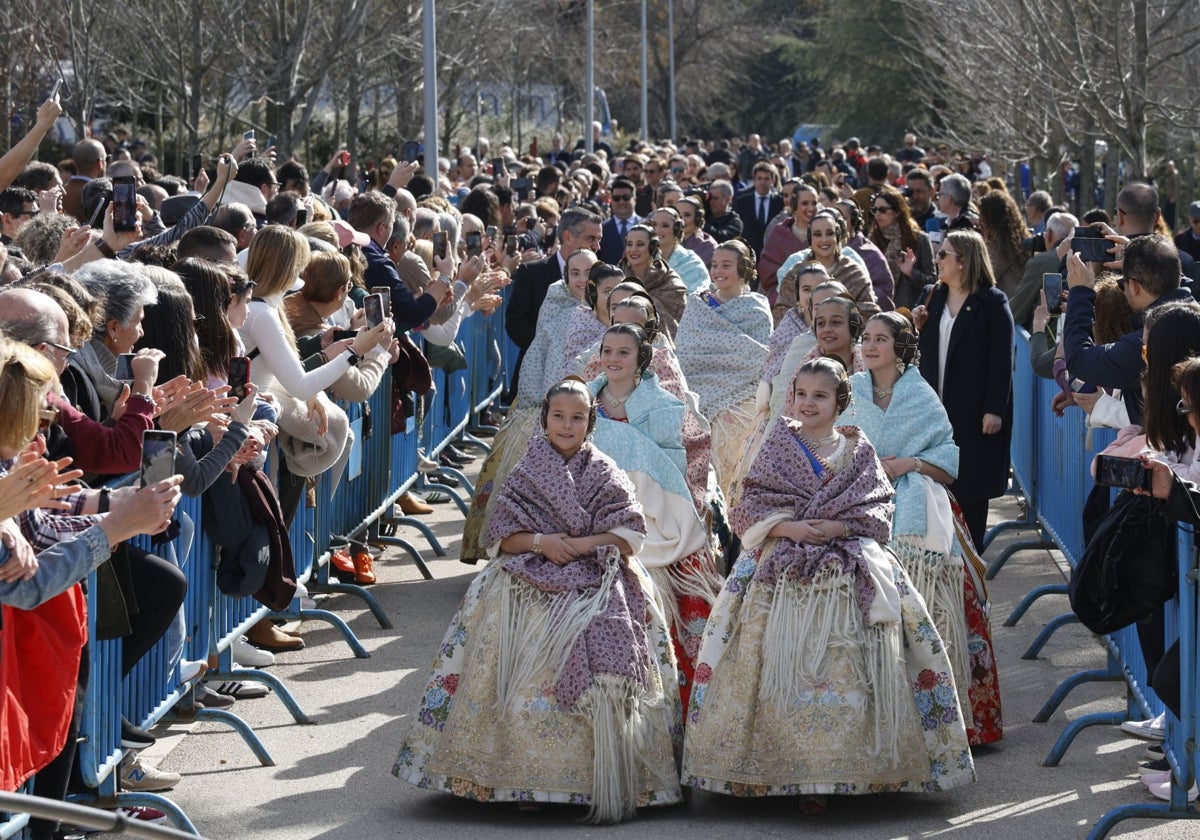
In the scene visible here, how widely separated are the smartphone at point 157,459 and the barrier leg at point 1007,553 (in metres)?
6.27

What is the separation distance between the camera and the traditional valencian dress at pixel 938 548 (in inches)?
289

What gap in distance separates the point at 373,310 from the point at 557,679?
2.49 m

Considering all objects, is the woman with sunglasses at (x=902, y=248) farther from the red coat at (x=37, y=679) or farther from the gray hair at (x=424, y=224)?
the red coat at (x=37, y=679)

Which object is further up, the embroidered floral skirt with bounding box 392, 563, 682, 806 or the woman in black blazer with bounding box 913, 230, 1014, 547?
the woman in black blazer with bounding box 913, 230, 1014, 547

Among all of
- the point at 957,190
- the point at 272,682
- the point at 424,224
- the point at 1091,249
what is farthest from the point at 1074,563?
the point at 957,190

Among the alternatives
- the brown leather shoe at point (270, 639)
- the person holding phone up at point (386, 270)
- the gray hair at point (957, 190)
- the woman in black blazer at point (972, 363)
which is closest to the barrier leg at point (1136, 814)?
the woman in black blazer at point (972, 363)

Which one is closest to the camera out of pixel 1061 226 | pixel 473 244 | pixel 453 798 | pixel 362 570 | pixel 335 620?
pixel 453 798

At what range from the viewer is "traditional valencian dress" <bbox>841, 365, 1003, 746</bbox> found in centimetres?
734

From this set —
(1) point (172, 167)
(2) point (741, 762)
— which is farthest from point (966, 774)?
(1) point (172, 167)

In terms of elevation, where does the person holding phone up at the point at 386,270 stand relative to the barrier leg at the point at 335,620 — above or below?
above

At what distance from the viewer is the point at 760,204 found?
18.8m

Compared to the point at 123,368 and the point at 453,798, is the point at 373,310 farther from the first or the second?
the point at 453,798

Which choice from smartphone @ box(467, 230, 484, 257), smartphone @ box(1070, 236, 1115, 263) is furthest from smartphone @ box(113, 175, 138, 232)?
smartphone @ box(1070, 236, 1115, 263)

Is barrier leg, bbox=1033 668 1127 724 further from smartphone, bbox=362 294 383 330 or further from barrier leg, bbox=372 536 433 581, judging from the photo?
barrier leg, bbox=372 536 433 581
